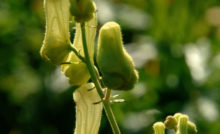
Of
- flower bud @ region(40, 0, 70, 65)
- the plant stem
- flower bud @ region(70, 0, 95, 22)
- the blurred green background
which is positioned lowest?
the blurred green background

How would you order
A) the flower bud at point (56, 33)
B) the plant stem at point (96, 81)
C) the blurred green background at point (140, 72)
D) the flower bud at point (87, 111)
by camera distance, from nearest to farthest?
1. the plant stem at point (96, 81)
2. the flower bud at point (56, 33)
3. the flower bud at point (87, 111)
4. the blurred green background at point (140, 72)

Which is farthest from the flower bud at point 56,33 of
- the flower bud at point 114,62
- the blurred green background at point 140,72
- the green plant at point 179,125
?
the blurred green background at point 140,72

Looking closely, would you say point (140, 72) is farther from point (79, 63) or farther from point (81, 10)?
point (81, 10)

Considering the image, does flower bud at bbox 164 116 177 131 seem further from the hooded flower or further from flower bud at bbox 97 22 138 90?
the hooded flower

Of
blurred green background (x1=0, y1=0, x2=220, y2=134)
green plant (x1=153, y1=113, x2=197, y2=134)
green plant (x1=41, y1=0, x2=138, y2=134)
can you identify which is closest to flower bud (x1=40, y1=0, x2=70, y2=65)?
green plant (x1=41, y1=0, x2=138, y2=134)

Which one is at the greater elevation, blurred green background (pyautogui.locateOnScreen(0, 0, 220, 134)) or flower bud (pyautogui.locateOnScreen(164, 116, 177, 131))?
flower bud (pyautogui.locateOnScreen(164, 116, 177, 131))

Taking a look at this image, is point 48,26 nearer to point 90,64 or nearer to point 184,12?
point 90,64

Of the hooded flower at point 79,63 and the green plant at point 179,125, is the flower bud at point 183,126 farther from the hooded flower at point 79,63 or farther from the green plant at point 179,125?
the hooded flower at point 79,63
